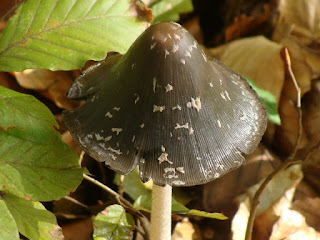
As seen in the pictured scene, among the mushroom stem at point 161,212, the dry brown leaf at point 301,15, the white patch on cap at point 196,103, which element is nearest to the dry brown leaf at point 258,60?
the dry brown leaf at point 301,15

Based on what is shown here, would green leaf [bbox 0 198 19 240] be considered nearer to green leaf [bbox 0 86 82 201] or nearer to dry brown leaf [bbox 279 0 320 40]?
green leaf [bbox 0 86 82 201]

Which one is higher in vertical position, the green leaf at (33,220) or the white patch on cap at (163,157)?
the white patch on cap at (163,157)

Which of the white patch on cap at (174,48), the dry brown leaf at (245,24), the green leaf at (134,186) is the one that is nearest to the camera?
the white patch on cap at (174,48)

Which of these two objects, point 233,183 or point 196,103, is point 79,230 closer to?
point 233,183

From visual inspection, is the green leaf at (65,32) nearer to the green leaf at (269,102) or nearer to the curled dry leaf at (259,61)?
the green leaf at (269,102)

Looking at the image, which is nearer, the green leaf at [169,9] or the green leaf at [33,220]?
the green leaf at [33,220]

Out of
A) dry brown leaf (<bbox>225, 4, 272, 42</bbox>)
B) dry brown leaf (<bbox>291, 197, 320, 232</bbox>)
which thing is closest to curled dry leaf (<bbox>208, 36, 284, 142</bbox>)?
dry brown leaf (<bbox>225, 4, 272, 42</bbox>)

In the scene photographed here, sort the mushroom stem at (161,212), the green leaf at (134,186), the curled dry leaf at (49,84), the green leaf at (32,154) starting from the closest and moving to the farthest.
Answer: the green leaf at (32,154), the mushroom stem at (161,212), the green leaf at (134,186), the curled dry leaf at (49,84)
